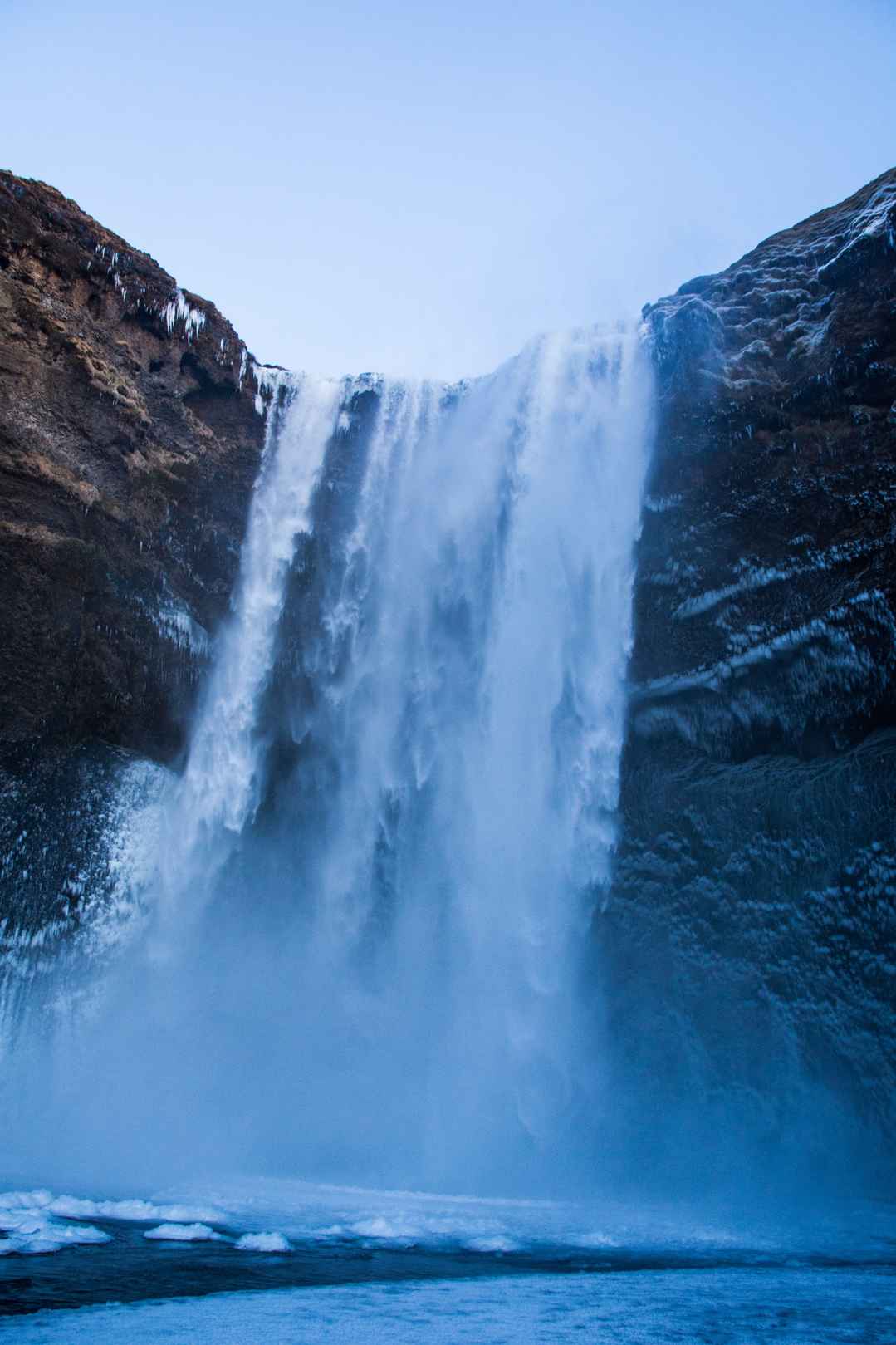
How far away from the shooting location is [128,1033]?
11.6 m

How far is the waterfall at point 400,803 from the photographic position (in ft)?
36.6

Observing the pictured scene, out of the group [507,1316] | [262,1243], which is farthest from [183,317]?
[507,1316]

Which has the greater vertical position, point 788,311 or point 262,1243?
point 788,311

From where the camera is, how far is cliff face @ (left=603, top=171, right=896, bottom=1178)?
32.7 feet

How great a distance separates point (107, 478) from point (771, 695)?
31.3 feet

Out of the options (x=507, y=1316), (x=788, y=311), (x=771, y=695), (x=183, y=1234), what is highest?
(x=788, y=311)

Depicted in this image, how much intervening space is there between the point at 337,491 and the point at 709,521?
5732 mm

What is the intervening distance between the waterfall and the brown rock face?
2.16ft

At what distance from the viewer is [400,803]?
12672mm

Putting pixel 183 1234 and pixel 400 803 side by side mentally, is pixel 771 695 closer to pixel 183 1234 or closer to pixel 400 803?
pixel 400 803

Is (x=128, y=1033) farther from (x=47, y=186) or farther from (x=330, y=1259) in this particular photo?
(x=47, y=186)

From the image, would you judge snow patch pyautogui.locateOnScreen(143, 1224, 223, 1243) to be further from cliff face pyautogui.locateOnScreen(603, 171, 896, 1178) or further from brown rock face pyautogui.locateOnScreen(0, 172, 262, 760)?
brown rock face pyautogui.locateOnScreen(0, 172, 262, 760)

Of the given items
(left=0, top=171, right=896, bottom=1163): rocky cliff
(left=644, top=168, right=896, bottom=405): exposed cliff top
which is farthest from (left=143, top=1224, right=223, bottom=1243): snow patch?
(left=644, top=168, right=896, bottom=405): exposed cliff top

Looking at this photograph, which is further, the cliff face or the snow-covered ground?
the cliff face
